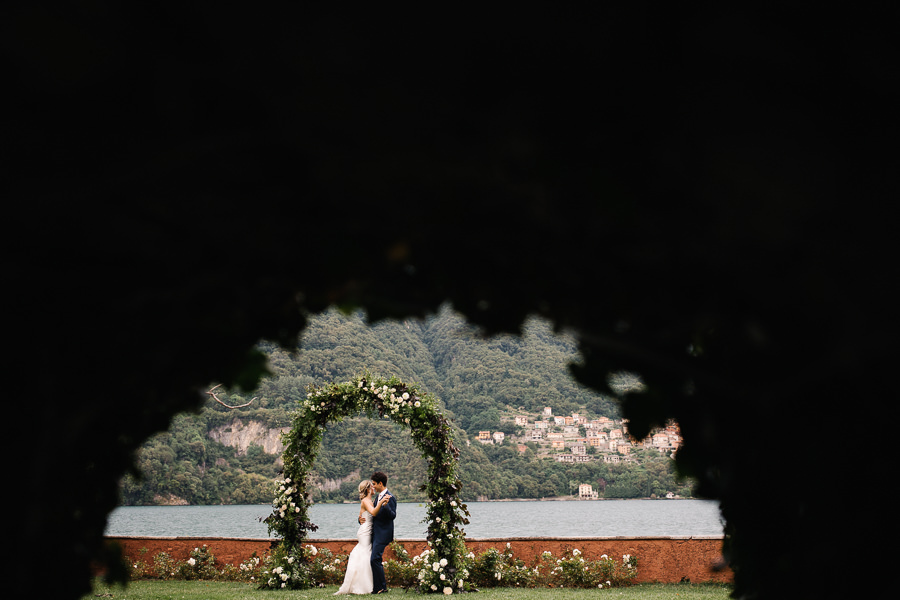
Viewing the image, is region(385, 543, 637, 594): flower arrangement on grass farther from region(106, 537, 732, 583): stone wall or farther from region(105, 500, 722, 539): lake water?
region(105, 500, 722, 539): lake water

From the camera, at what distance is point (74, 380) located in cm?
100

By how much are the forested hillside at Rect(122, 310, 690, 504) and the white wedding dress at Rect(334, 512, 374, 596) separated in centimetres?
3884

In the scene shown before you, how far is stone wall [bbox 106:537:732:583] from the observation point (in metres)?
10.1

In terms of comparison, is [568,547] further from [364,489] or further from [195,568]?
[195,568]

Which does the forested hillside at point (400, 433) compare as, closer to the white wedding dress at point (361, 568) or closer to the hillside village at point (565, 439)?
the hillside village at point (565, 439)

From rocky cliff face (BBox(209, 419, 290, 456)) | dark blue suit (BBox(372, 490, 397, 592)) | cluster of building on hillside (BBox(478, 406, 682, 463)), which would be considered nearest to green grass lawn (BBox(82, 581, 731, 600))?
dark blue suit (BBox(372, 490, 397, 592))

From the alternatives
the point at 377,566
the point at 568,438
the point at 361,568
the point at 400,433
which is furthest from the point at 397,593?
the point at 568,438

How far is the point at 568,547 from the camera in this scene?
10633 millimetres

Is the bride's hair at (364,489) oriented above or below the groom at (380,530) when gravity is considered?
above

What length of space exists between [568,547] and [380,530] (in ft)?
13.1

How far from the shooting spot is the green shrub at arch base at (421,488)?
8828 millimetres

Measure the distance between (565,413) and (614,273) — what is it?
78.5 meters

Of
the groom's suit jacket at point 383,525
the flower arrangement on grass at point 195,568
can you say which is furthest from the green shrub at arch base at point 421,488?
the flower arrangement on grass at point 195,568

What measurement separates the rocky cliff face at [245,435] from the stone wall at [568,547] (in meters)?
50.2
